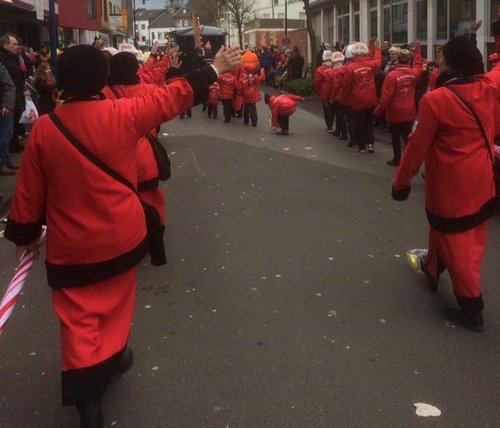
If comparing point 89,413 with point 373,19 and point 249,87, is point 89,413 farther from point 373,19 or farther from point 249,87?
point 373,19

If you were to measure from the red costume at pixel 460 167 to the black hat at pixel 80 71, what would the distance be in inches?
86.8

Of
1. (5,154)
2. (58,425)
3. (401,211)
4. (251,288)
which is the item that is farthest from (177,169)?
(58,425)

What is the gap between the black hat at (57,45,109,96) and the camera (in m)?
2.90

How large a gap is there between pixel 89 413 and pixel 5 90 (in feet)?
20.8

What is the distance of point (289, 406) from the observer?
3.40m

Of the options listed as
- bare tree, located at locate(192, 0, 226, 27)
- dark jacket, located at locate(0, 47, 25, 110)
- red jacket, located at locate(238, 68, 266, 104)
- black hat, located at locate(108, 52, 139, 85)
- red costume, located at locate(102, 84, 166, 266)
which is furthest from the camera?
bare tree, located at locate(192, 0, 226, 27)

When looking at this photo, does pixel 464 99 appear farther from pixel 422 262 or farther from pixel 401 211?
pixel 401 211

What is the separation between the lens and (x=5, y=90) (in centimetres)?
834

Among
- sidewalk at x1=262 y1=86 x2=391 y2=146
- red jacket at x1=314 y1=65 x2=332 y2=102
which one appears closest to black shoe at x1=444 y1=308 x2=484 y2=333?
sidewalk at x1=262 y1=86 x2=391 y2=146

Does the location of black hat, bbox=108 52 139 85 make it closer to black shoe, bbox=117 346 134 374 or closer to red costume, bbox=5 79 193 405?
red costume, bbox=5 79 193 405

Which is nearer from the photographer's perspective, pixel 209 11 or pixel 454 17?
pixel 454 17

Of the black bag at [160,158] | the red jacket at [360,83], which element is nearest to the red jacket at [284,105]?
the red jacket at [360,83]

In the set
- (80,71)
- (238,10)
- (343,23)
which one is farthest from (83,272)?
(238,10)

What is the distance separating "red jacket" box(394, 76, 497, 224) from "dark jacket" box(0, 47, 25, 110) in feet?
22.8
